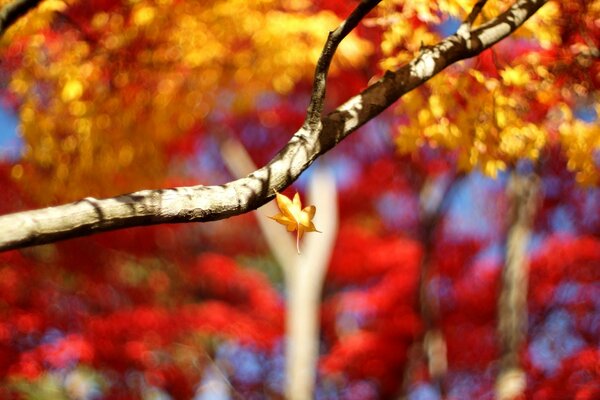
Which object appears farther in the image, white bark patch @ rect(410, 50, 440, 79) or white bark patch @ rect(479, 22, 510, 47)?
white bark patch @ rect(479, 22, 510, 47)

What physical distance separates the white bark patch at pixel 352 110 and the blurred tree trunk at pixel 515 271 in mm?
4547

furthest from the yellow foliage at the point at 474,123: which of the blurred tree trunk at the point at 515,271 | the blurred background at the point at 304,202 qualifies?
the blurred tree trunk at the point at 515,271

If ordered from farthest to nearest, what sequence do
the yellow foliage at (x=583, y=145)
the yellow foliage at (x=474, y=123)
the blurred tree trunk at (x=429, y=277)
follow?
the blurred tree trunk at (x=429, y=277)
the yellow foliage at (x=583, y=145)
the yellow foliage at (x=474, y=123)

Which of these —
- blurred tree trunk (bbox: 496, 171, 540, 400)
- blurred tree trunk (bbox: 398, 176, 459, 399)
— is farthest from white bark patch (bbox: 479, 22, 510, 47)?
blurred tree trunk (bbox: 398, 176, 459, 399)

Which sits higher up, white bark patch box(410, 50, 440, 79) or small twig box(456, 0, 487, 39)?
small twig box(456, 0, 487, 39)

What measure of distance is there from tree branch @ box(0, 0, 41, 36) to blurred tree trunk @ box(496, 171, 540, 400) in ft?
18.1

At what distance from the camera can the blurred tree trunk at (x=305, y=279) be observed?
800cm

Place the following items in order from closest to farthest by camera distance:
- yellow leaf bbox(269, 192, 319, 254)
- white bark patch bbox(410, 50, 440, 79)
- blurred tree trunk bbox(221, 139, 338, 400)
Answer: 1. yellow leaf bbox(269, 192, 319, 254)
2. white bark patch bbox(410, 50, 440, 79)
3. blurred tree trunk bbox(221, 139, 338, 400)

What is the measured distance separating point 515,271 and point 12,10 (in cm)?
569

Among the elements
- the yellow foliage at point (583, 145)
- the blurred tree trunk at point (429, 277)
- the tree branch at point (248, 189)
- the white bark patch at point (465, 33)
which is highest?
the blurred tree trunk at point (429, 277)

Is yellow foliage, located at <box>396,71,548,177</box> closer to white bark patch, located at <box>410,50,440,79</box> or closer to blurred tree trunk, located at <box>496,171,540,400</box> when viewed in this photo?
white bark patch, located at <box>410,50,440,79</box>

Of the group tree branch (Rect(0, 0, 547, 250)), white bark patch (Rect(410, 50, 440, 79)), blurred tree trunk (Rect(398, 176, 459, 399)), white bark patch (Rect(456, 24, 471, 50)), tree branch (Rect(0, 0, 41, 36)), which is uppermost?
blurred tree trunk (Rect(398, 176, 459, 399))

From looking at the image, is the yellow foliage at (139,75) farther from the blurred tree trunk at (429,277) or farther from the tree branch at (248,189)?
the tree branch at (248,189)

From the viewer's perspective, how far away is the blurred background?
4543mm
